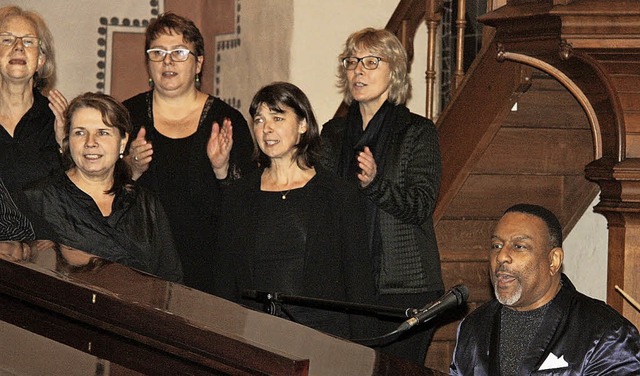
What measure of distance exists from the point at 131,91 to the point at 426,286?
3.31 meters

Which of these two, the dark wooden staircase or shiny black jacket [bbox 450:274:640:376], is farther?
the dark wooden staircase

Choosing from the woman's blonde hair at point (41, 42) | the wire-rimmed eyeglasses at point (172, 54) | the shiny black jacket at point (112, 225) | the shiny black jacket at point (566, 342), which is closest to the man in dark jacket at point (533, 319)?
the shiny black jacket at point (566, 342)

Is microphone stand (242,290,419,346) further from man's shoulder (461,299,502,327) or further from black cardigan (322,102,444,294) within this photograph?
black cardigan (322,102,444,294)

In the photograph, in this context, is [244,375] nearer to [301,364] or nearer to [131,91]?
[301,364]

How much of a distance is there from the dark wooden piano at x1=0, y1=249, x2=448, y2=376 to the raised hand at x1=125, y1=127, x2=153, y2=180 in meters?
1.59

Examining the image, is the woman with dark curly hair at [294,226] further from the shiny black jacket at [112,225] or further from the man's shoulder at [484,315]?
the man's shoulder at [484,315]

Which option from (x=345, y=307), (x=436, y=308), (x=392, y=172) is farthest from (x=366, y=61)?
(x=436, y=308)

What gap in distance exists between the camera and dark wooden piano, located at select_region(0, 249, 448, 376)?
179cm

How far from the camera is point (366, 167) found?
3.68 meters

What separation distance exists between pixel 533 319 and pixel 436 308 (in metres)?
0.82

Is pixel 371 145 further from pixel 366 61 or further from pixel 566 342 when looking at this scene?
pixel 566 342

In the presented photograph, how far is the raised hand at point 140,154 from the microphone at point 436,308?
166 cm

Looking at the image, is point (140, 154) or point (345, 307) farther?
point (140, 154)

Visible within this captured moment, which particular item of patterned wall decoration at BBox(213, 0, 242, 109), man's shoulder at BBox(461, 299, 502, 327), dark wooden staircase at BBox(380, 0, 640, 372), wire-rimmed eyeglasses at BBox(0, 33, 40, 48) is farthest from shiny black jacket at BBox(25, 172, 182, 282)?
patterned wall decoration at BBox(213, 0, 242, 109)
